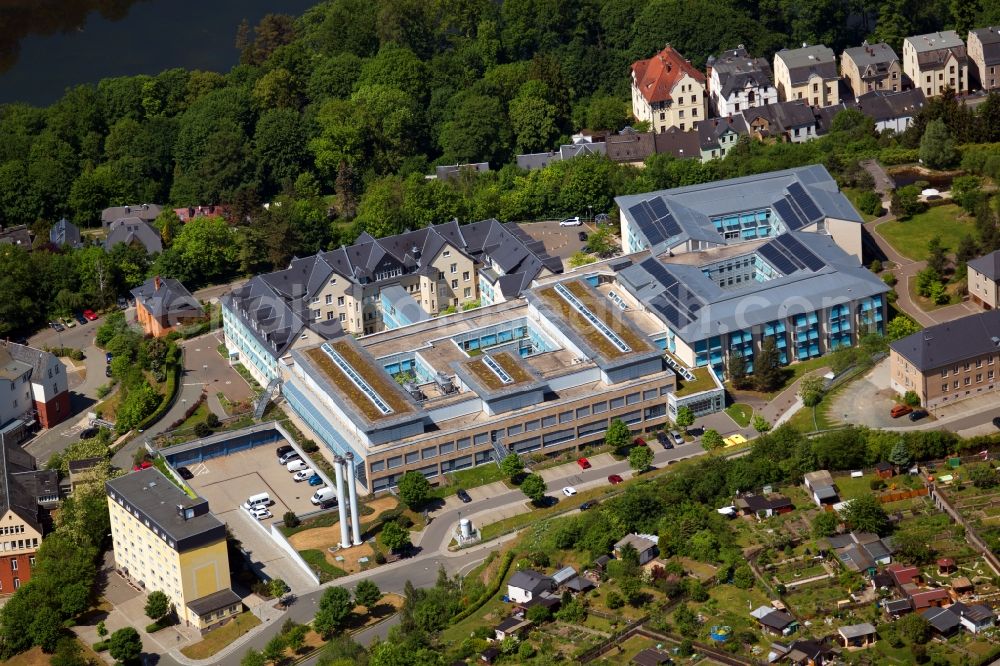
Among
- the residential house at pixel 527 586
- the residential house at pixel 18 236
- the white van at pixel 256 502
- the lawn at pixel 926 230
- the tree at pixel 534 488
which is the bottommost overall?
the residential house at pixel 527 586

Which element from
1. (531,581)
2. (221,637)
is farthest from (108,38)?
(531,581)

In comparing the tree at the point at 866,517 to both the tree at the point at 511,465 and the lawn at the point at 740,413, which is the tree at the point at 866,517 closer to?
the lawn at the point at 740,413

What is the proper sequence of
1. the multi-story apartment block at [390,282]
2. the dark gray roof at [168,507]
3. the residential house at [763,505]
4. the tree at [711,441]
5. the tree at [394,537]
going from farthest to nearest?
the multi-story apartment block at [390,282] → the tree at [711,441] → the tree at [394,537] → the residential house at [763,505] → the dark gray roof at [168,507]

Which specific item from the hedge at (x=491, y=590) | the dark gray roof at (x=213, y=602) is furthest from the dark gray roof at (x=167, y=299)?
the hedge at (x=491, y=590)

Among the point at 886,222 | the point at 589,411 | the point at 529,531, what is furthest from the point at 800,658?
the point at 886,222

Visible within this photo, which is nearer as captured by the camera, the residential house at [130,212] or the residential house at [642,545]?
the residential house at [642,545]

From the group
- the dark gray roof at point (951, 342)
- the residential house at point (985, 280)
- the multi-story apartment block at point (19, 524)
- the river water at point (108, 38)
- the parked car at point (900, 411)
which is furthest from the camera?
the river water at point (108, 38)

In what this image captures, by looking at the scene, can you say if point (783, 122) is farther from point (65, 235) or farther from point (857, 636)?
point (857, 636)
